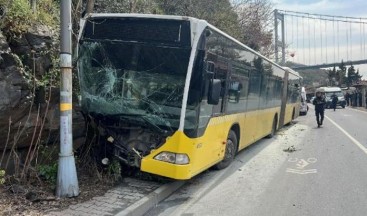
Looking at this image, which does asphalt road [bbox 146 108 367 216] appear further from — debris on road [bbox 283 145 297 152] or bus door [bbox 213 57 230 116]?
bus door [bbox 213 57 230 116]

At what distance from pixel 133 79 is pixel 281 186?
326cm

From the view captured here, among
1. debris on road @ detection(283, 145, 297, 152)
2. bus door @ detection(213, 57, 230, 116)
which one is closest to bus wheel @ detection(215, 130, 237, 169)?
bus door @ detection(213, 57, 230, 116)

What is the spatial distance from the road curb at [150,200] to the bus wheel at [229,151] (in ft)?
5.37

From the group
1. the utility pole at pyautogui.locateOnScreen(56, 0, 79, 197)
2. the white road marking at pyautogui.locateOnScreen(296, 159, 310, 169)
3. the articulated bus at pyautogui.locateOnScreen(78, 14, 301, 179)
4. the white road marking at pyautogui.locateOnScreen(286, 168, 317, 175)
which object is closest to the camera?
the utility pole at pyautogui.locateOnScreen(56, 0, 79, 197)

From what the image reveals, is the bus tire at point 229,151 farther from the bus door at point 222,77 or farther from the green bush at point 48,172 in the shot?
the green bush at point 48,172

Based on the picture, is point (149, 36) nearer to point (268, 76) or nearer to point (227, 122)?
point (227, 122)

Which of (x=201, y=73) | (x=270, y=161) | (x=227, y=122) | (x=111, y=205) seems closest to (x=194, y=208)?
(x=111, y=205)

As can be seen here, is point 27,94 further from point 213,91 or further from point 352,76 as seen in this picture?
point 352,76

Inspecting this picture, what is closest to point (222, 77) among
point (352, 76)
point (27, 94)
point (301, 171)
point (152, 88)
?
point (152, 88)

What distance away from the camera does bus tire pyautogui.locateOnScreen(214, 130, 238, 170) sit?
29.9ft

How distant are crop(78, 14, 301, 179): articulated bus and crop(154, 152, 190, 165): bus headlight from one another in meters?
0.02

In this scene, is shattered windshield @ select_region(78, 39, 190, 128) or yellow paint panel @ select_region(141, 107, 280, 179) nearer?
yellow paint panel @ select_region(141, 107, 280, 179)

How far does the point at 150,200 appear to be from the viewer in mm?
6406

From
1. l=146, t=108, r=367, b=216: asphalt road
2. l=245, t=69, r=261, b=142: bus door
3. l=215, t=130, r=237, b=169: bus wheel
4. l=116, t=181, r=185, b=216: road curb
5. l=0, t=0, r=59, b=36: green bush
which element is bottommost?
l=146, t=108, r=367, b=216: asphalt road
